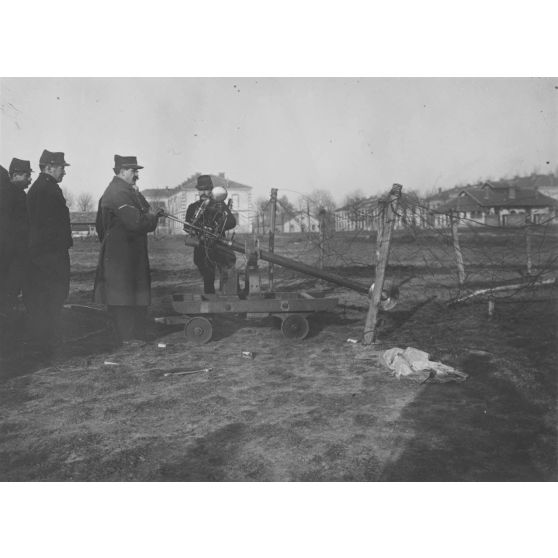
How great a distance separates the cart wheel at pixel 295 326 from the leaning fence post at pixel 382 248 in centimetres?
88

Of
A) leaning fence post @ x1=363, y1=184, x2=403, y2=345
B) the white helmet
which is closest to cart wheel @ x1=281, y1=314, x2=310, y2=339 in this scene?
leaning fence post @ x1=363, y1=184, x2=403, y2=345

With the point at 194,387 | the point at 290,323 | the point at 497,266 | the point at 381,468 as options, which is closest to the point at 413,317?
the point at 290,323

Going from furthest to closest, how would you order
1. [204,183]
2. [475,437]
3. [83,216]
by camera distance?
[83,216] → [204,183] → [475,437]

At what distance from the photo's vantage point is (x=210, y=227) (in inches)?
286

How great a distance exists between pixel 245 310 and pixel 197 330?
29.0 inches

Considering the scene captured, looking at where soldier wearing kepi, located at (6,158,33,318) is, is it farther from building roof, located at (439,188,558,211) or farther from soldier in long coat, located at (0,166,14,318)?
building roof, located at (439,188,558,211)

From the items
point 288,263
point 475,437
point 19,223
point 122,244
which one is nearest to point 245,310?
point 288,263

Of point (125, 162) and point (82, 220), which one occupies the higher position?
point (82, 220)

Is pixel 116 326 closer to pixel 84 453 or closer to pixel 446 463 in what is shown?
pixel 84 453

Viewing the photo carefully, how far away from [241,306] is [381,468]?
144 inches

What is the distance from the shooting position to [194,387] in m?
4.98

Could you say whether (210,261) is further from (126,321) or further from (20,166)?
(20,166)

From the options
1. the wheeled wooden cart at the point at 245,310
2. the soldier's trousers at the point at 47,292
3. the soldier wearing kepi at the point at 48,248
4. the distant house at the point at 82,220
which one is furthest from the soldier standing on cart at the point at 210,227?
the distant house at the point at 82,220

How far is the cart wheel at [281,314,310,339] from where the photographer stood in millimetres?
6926
